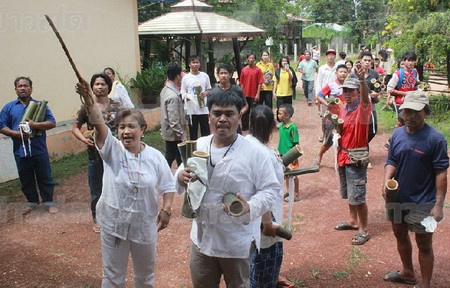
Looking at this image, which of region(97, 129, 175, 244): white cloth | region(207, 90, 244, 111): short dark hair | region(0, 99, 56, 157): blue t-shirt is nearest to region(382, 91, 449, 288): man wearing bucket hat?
region(207, 90, 244, 111): short dark hair

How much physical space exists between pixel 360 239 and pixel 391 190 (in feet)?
4.43

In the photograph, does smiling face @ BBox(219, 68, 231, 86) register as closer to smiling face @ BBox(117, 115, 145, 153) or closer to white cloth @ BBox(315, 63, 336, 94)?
white cloth @ BBox(315, 63, 336, 94)

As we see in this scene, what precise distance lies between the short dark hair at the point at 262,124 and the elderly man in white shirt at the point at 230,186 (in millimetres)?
662

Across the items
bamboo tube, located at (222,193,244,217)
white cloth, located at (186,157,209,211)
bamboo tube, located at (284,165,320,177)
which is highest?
white cloth, located at (186,157,209,211)

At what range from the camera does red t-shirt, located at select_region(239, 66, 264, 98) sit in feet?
33.1

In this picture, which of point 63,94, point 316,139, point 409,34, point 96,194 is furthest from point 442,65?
point 96,194

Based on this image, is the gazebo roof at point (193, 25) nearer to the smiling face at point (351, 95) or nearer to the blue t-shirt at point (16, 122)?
the blue t-shirt at point (16, 122)

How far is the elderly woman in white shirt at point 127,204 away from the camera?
320cm

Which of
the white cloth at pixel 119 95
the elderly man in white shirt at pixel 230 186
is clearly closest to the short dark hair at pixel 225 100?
the elderly man in white shirt at pixel 230 186

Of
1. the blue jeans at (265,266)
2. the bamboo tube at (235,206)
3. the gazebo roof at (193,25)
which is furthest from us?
the gazebo roof at (193,25)

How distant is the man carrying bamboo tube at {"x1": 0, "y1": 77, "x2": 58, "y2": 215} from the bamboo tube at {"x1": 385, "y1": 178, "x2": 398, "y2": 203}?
4.26 m

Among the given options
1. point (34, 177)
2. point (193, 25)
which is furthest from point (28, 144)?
point (193, 25)

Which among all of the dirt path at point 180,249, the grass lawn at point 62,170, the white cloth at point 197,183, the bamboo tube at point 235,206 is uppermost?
the white cloth at point 197,183

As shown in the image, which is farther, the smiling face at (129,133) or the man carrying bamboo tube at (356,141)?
the man carrying bamboo tube at (356,141)
